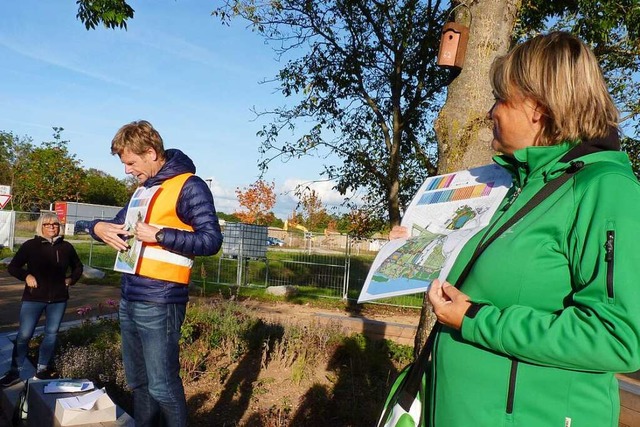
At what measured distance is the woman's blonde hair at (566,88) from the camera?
152cm

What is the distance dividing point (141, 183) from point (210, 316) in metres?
3.38

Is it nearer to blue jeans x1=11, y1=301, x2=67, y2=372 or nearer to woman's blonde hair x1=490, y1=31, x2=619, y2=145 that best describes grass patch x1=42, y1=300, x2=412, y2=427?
blue jeans x1=11, y1=301, x2=67, y2=372

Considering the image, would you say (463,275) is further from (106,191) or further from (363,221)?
(106,191)

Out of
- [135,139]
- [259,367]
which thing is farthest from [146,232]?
[259,367]

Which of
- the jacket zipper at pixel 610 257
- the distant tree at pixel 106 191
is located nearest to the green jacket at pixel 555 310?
the jacket zipper at pixel 610 257

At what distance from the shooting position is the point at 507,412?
145cm

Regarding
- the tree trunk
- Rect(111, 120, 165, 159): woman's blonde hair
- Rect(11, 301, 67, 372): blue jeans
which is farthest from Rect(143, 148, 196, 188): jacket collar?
Rect(11, 301, 67, 372): blue jeans

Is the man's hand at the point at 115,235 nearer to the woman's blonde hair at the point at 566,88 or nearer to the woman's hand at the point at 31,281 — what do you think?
the woman's blonde hair at the point at 566,88

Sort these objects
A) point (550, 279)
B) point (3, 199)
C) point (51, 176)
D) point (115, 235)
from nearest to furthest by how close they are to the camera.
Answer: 1. point (550, 279)
2. point (115, 235)
3. point (3, 199)
4. point (51, 176)

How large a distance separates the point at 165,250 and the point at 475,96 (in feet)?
7.74

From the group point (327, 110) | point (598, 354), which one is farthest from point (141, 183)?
point (327, 110)

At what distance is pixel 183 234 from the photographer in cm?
322

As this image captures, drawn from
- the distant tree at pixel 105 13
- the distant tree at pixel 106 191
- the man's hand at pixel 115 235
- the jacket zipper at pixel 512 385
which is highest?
the distant tree at pixel 106 191

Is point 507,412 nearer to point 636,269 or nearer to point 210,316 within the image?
point 636,269
